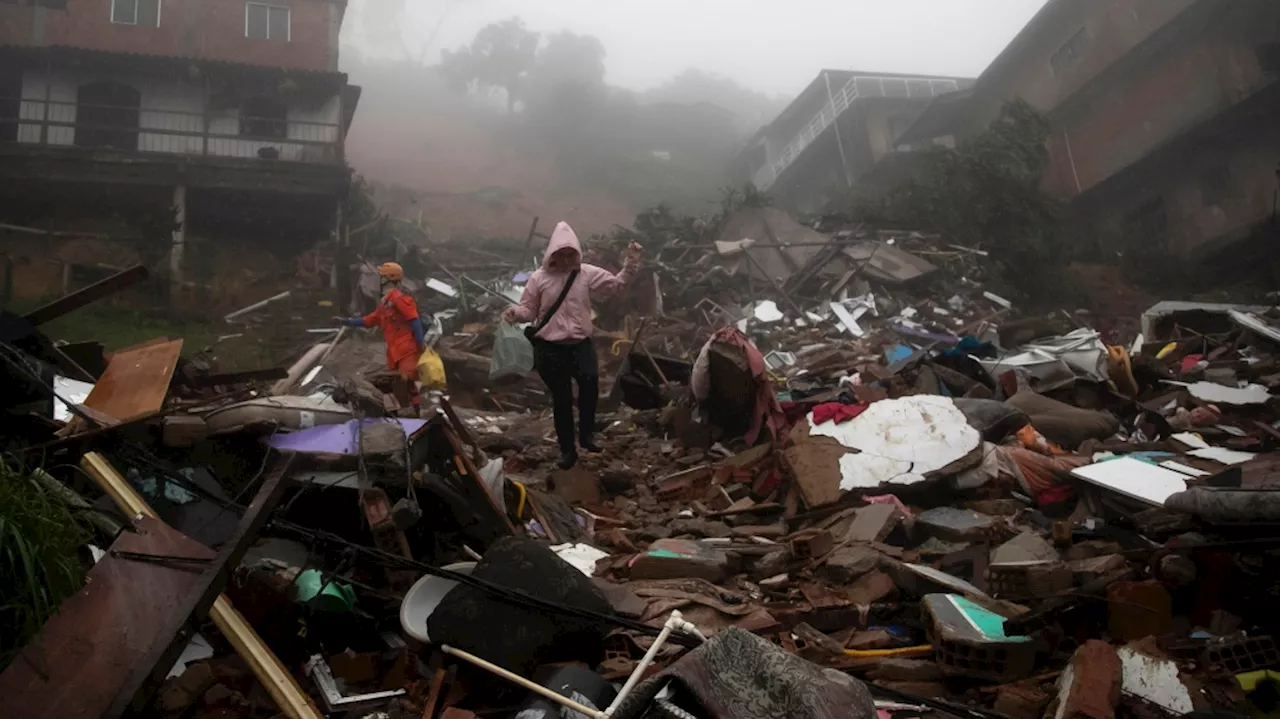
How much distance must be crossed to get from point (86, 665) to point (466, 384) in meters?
7.11

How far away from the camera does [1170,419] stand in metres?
6.22

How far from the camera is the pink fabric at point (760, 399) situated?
5.77m

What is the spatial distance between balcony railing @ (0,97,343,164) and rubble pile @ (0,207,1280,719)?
1230 cm

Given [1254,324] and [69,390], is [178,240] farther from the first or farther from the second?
[1254,324]

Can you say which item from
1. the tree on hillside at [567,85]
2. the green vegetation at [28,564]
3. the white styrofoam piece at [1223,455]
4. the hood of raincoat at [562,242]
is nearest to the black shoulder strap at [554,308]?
the hood of raincoat at [562,242]

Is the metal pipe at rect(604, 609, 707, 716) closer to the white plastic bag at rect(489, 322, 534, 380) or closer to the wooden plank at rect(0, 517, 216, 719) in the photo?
the wooden plank at rect(0, 517, 216, 719)

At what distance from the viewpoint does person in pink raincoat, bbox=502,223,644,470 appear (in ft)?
17.5

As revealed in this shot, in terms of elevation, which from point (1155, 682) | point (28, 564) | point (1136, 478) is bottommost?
point (1155, 682)

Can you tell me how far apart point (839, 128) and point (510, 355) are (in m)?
20.9

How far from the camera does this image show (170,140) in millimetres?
17078

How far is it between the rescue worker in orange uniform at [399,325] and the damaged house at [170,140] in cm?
1036

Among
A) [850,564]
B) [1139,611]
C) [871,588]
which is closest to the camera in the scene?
[1139,611]

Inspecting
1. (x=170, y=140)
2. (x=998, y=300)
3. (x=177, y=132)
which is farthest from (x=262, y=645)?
(x=170, y=140)

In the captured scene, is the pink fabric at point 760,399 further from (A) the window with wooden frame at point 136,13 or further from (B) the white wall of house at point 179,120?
(A) the window with wooden frame at point 136,13
